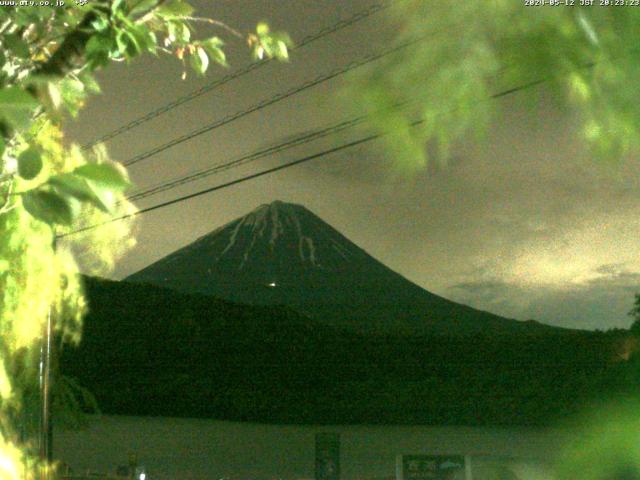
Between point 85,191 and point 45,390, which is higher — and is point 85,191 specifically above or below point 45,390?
below

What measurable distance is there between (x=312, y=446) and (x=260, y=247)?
167ft

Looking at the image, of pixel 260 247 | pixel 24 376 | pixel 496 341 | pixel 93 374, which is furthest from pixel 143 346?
pixel 260 247

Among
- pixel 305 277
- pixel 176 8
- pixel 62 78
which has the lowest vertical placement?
pixel 62 78

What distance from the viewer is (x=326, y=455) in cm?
1264

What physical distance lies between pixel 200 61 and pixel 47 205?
1.04 m

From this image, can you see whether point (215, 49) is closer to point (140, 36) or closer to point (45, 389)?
point (140, 36)

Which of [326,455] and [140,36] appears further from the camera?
[326,455]

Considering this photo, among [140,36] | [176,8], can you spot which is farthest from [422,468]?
[140,36]

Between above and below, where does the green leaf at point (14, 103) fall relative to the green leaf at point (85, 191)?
above

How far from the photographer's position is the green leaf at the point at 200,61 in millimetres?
1714

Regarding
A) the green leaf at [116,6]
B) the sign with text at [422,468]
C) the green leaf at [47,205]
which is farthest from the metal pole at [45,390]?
the green leaf at [47,205]

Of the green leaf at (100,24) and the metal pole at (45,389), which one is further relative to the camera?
the metal pole at (45,389)

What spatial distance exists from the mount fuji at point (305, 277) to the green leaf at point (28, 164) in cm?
5111

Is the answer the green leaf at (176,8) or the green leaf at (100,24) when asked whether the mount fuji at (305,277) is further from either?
the green leaf at (100,24)
